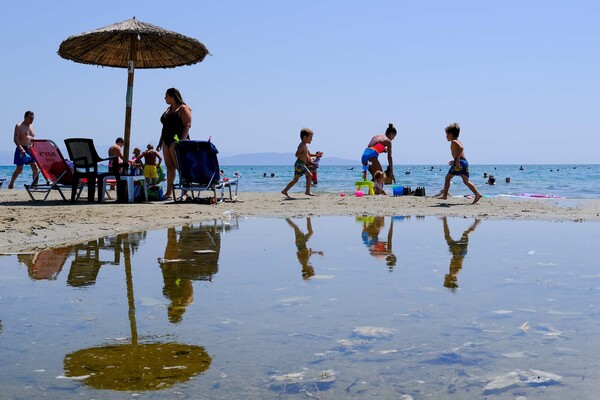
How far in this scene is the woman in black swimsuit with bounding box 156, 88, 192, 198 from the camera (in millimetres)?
11711

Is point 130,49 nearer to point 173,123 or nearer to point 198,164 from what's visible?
point 173,123

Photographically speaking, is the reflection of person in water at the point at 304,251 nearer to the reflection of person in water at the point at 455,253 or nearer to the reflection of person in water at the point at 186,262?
the reflection of person in water at the point at 186,262

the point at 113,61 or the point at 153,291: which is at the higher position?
the point at 113,61

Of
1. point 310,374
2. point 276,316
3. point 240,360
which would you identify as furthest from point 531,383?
point 276,316

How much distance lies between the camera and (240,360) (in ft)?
9.13

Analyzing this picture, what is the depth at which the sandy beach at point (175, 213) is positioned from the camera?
23.1ft

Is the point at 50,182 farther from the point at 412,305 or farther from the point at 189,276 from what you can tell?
the point at 412,305

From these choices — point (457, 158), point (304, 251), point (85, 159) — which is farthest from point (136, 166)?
point (304, 251)

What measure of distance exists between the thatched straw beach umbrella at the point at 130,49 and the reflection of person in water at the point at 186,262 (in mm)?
4993

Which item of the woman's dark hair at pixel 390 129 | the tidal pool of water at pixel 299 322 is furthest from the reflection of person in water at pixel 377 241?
the woman's dark hair at pixel 390 129

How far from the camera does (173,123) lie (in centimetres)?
1185

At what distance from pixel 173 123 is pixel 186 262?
22.6ft

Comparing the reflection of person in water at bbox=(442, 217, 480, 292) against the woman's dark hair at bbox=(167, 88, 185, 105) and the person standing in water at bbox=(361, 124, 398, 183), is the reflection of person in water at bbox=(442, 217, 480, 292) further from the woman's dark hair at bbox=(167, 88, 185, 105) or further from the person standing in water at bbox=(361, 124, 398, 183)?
the person standing in water at bbox=(361, 124, 398, 183)

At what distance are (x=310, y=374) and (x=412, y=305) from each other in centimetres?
132
